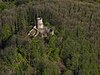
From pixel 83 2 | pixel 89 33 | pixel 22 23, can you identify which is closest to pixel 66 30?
pixel 89 33

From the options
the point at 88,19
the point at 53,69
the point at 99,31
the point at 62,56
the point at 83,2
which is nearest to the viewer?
the point at 53,69

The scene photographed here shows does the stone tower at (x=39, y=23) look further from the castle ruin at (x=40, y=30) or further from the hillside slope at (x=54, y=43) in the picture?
the hillside slope at (x=54, y=43)

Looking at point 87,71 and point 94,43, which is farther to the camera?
point 94,43

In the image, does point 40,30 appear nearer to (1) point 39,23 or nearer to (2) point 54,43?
(1) point 39,23

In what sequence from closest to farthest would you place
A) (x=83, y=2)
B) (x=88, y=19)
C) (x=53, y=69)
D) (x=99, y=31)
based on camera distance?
1. (x=53, y=69)
2. (x=99, y=31)
3. (x=88, y=19)
4. (x=83, y=2)

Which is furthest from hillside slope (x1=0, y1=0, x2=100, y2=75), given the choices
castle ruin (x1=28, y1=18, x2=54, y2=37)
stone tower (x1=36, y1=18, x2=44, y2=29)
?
stone tower (x1=36, y1=18, x2=44, y2=29)

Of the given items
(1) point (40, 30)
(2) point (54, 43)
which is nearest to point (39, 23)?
(1) point (40, 30)

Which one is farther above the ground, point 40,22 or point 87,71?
point 40,22

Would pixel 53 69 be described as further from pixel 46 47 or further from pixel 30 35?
pixel 30 35
